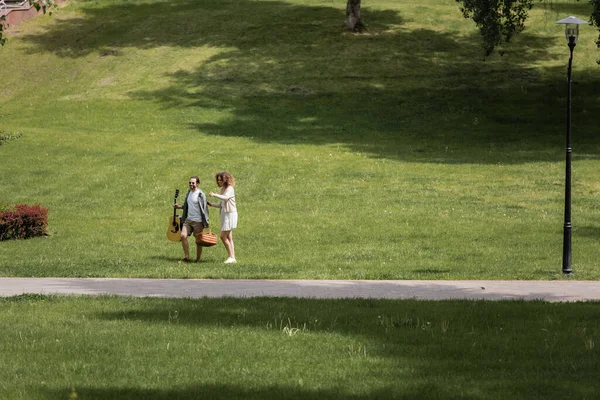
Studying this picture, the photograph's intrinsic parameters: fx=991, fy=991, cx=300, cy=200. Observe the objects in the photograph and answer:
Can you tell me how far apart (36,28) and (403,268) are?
5143 centimetres

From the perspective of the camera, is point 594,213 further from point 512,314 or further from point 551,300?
point 512,314

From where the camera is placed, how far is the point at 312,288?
17.2m

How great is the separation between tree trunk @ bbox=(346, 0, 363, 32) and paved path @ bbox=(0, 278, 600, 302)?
147ft

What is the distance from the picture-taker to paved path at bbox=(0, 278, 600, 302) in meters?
16.1

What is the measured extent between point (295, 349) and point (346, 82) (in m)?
43.4

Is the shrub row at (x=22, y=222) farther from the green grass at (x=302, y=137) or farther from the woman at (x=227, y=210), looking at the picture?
the woman at (x=227, y=210)

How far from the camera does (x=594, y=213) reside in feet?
92.3

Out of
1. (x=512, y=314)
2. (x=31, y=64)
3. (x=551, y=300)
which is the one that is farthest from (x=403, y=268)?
(x=31, y=64)

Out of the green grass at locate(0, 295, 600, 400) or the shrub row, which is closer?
the green grass at locate(0, 295, 600, 400)

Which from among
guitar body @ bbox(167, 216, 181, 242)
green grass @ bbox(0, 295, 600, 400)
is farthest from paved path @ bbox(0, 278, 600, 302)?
guitar body @ bbox(167, 216, 181, 242)

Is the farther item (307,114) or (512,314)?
(307,114)

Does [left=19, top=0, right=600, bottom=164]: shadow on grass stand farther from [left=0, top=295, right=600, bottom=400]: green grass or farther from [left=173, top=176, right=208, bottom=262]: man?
[left=0, top=295, right=600, bottom=400]: green grass

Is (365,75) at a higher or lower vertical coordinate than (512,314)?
lower

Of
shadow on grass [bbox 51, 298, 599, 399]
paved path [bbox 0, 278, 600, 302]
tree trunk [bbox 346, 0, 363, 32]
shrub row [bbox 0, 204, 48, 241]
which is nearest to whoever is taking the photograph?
shadow on grass [bbox 51, 298, 599, 399]
